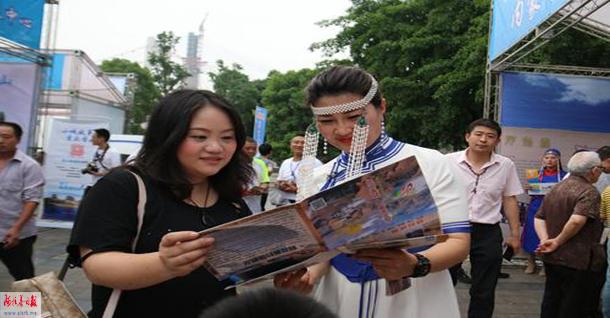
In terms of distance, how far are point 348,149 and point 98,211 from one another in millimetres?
765

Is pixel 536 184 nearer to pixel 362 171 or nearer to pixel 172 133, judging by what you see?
pixel 362 171

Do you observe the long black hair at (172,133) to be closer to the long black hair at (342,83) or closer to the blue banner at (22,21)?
the long black hair at (342,83)

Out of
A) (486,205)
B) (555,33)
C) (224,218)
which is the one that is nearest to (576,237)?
(486,205)

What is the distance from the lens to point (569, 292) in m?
3.62

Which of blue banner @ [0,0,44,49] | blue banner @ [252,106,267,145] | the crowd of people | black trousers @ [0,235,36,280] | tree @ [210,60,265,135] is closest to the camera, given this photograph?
the crowd of people

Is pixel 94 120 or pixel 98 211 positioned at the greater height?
pixel 94 120

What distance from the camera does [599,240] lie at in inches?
142

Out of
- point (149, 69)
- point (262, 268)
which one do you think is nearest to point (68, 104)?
point (262, 268)

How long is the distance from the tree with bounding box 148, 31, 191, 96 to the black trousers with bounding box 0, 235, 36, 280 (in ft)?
91.1

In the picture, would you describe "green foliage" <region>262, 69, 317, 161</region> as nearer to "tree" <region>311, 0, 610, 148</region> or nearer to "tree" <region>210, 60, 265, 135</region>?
"tree" <region>210, 60, 265, 135</region>

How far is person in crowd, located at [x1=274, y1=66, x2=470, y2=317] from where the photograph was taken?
1.48 meters

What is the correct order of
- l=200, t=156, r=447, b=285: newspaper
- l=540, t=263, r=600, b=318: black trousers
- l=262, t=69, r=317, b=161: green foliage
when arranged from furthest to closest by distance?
1. l=262, t=69, r=317, b=161: green foliage
2. l=540, t=263, r=600, b=318: black trousers
3. l=200, t=156, r=447, b=285: newspaper

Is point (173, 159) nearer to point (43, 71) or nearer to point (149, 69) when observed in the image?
point (43, 71)

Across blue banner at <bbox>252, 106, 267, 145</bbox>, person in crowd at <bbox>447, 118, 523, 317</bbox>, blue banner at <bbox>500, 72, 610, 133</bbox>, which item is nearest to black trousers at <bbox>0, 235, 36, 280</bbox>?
person in crowd at <bbox>447, 118, 523, 317</bbox>
